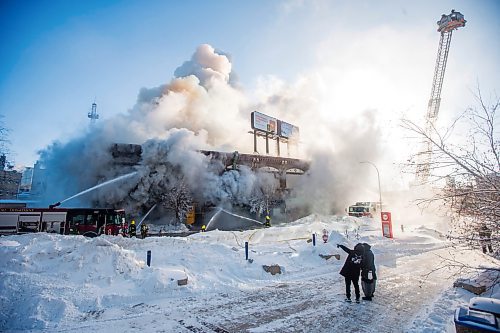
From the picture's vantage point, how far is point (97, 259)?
862 centimetres

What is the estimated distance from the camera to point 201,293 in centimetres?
765

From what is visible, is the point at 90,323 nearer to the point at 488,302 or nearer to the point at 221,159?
the point at 488,302

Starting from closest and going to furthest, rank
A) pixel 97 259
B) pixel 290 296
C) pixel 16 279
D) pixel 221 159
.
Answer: pixel 16 279
pixel 290 296
pixel 97 259
pixel 221 159

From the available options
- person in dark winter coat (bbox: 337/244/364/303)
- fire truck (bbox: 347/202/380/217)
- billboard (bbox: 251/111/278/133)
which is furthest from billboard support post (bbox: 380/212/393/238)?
billboard (bbox: 251/111/278/133)

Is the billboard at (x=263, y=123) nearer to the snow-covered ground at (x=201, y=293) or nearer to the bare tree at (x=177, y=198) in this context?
the bare tree at (x=177, y=198)

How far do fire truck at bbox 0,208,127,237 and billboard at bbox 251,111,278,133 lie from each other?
32.4m

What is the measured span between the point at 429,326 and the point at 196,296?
5.60 m

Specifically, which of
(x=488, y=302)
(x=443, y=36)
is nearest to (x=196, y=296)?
(x=488, y=302)

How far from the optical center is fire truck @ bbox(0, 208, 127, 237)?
15828 mm

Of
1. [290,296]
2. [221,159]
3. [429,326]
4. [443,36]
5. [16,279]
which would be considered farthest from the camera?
[443,36]

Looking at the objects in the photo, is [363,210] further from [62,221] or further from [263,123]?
[62,221]

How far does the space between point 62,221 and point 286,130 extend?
4488cm

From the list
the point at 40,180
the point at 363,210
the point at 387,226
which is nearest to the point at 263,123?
the point at 363,210

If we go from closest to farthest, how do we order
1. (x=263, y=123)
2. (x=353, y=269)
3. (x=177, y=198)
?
1. (x=353, y=269)
2. (x=177, y=198)
3. (x=263, y=123)
